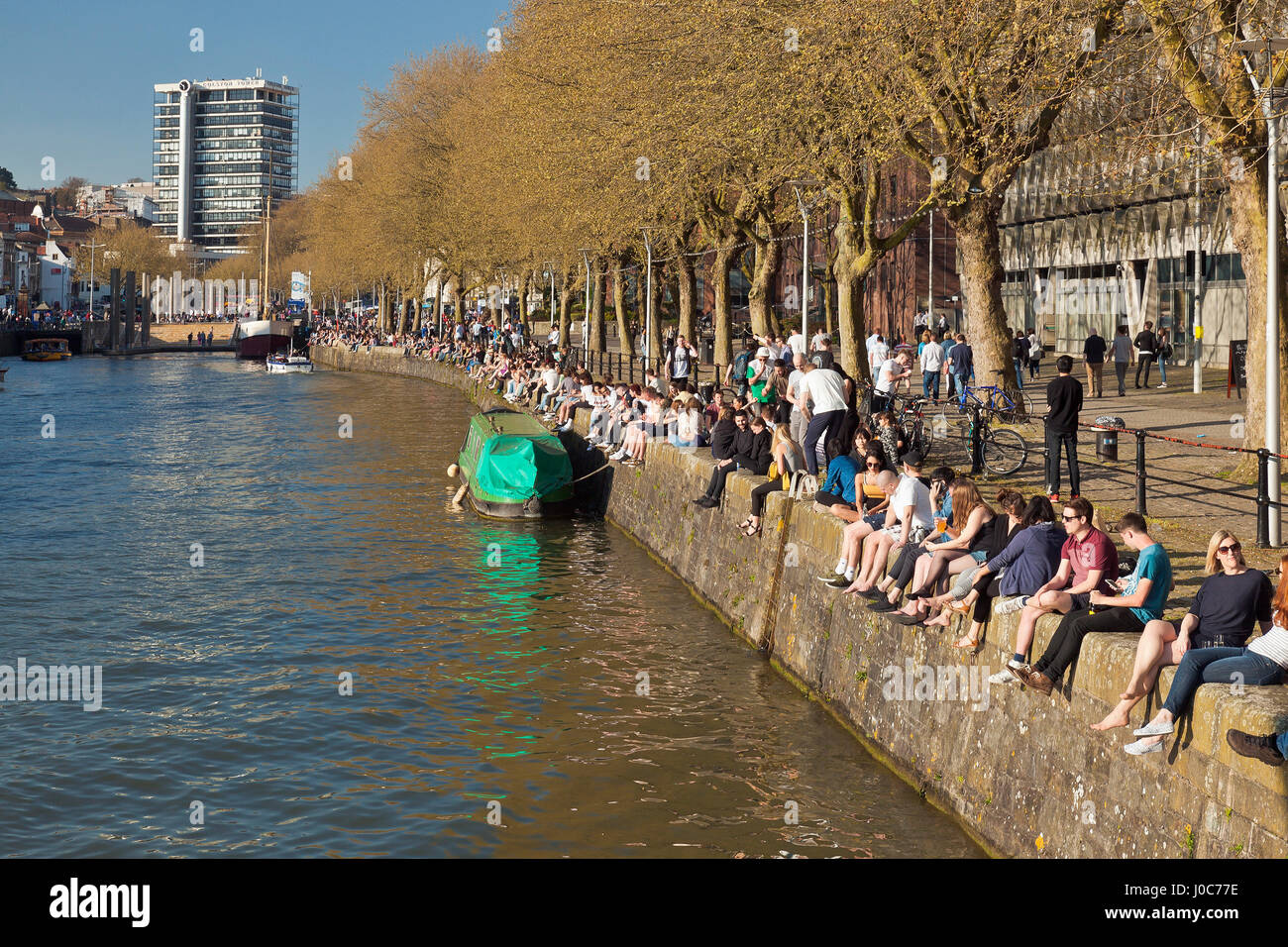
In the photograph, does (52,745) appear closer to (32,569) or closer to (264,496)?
(32,569)

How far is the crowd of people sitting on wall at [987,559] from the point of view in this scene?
8133 mm

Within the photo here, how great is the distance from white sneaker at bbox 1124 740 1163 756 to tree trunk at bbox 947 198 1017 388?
13.8 m

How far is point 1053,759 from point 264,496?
2396 centimetres

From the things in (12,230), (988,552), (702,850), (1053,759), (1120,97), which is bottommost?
(702,850)

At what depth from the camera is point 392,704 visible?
1448 cm

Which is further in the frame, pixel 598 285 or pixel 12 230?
pixel 12 230

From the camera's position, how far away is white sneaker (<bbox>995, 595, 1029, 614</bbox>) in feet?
32.5

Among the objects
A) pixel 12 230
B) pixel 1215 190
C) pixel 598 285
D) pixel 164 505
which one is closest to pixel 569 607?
pixel 164 505

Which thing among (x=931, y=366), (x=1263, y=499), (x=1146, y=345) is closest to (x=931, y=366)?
(x=931, y=366)

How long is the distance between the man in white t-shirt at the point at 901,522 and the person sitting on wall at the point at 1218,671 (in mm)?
4708

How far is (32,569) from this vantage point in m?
21.8

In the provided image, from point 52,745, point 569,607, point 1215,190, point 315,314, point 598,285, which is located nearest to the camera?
point 52,745

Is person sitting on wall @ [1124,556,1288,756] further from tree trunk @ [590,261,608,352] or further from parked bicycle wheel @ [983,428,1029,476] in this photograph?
tree trunk @ [590,261,608,352]

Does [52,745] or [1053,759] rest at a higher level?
[1053,759]
